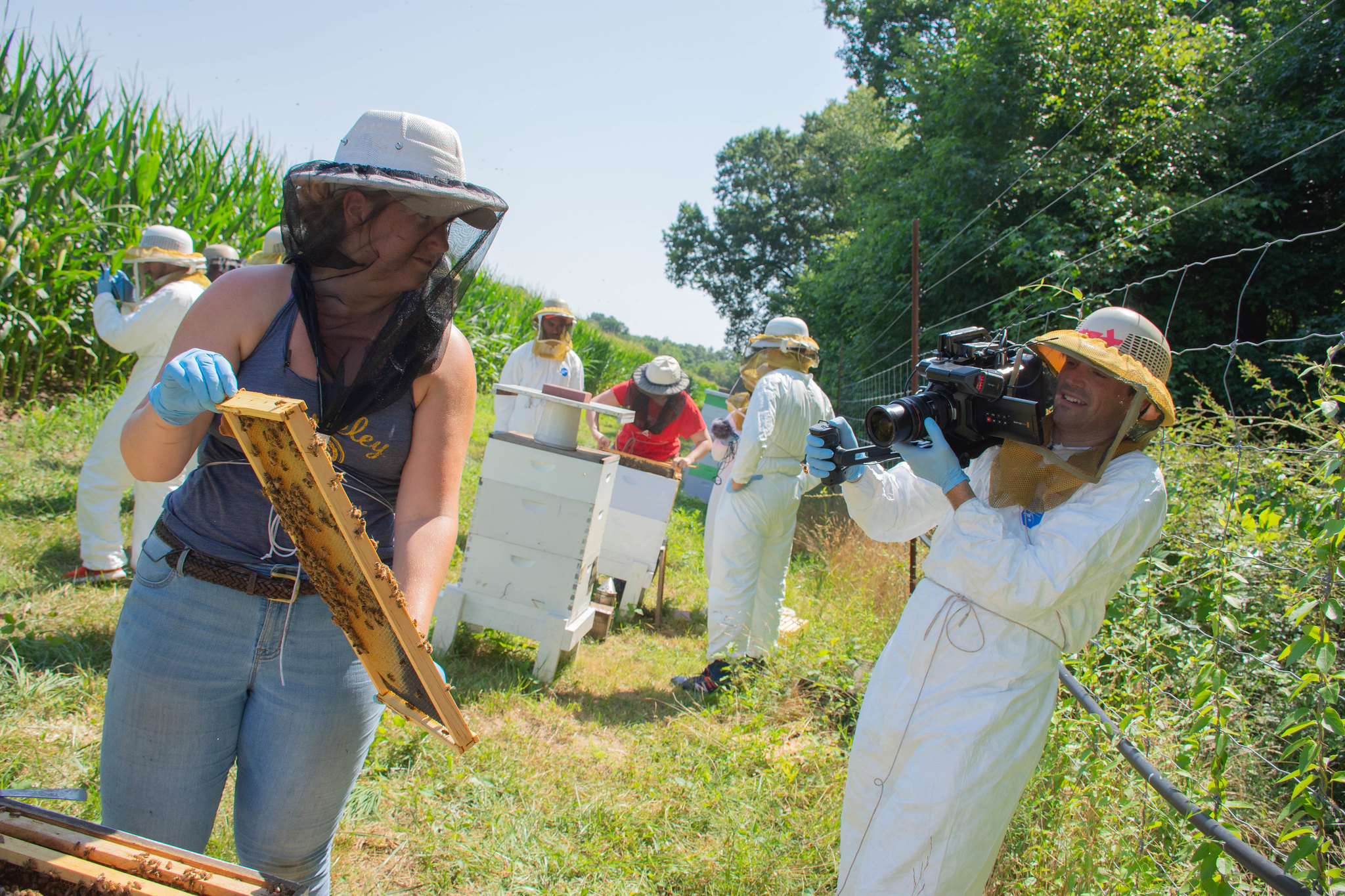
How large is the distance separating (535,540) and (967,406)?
7.88 ft

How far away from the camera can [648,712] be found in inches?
149

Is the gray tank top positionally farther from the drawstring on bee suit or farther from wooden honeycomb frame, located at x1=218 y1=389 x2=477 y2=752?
wooden honeycomb frame, located at x1=218 y1=389 x2=477 y2=752

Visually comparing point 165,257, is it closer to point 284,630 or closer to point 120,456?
point 120,456

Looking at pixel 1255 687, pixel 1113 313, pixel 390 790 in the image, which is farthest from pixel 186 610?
pixel 1255 687

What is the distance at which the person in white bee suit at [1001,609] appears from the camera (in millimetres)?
1707

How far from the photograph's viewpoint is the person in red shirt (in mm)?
5711

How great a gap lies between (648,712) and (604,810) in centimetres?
105

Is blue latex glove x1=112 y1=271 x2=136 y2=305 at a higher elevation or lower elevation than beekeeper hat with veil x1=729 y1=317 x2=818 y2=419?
lower

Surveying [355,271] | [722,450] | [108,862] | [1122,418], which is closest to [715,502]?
[722,450]

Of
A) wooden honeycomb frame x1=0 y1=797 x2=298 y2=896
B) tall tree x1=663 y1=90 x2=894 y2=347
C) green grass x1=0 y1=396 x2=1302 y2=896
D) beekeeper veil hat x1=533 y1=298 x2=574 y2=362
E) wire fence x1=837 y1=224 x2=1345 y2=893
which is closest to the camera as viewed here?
wooden honeycomb frame x1=0 y1=797 x2=298 y2=896

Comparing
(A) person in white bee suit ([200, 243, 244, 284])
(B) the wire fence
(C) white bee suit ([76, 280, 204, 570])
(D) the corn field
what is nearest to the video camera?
(B) the wire fence

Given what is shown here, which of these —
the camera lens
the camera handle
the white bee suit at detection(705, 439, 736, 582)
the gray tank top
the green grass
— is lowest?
the green grass

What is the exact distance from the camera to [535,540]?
373cm

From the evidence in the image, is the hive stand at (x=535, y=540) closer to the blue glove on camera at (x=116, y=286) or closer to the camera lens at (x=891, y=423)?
the camera lens at (x=891, y=423)
